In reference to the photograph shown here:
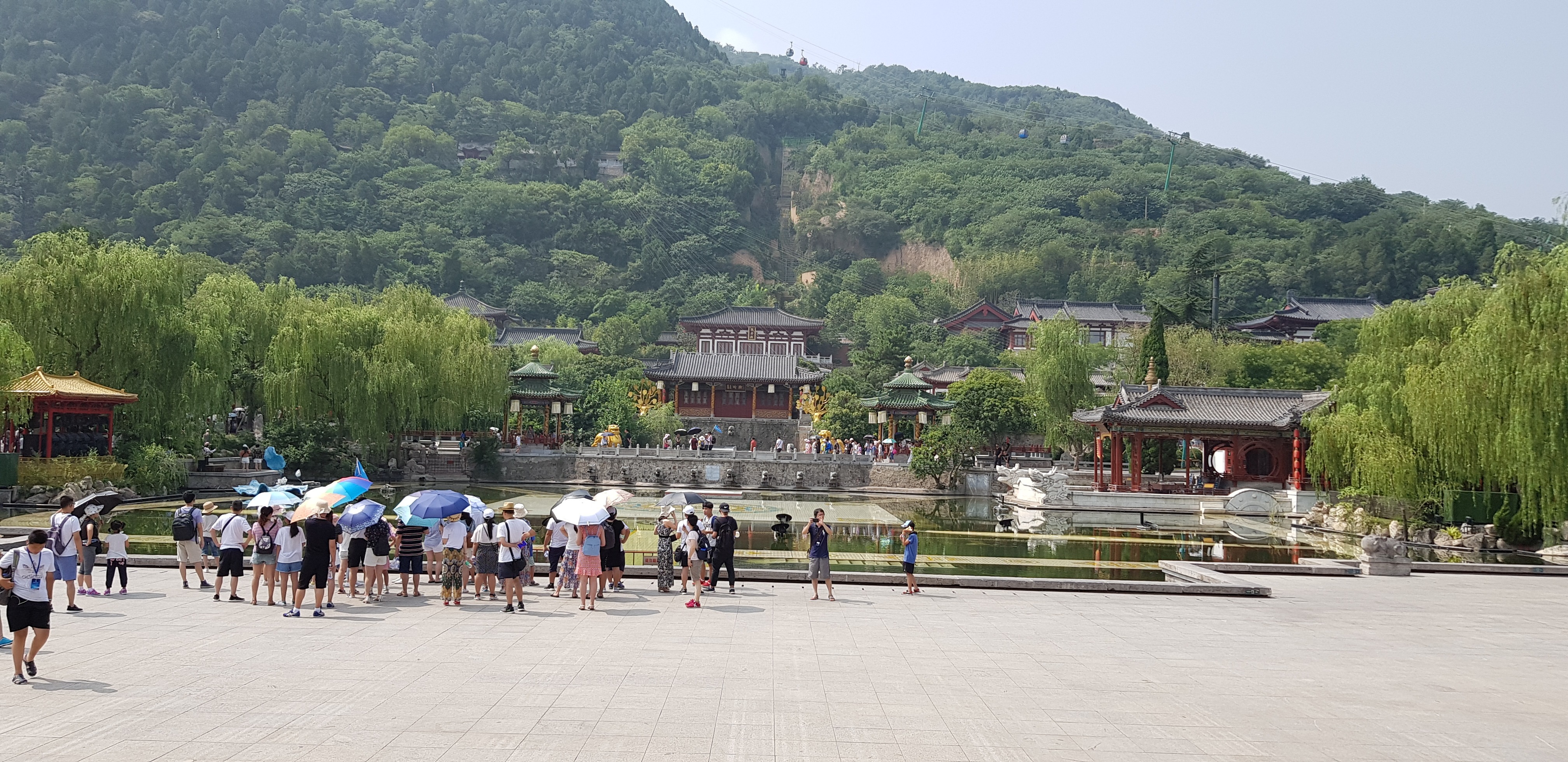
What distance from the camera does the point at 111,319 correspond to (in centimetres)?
3178

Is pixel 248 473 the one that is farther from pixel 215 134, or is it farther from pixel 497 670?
pixel 215 134

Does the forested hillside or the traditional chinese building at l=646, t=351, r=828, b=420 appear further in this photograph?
the forested hillside

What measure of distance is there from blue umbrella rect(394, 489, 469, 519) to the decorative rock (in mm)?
14503

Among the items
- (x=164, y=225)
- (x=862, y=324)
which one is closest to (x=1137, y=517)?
(x=862, y=324)

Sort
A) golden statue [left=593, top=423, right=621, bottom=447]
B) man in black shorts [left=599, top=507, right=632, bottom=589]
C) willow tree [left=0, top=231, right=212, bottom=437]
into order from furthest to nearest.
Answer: golden statue [left=593, top=423, right=621, bottom=447], willow tree [left=0, top=231, right=212, bottom=437], man in black shorts [left=599, top=507, right=632, bottom=589]

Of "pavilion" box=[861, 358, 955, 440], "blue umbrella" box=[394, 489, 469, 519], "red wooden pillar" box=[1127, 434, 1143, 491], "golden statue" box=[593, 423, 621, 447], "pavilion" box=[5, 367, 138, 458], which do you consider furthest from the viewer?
"pavilion" box=[861, 358, 955, 440]

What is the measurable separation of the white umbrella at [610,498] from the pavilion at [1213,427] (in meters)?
26.6

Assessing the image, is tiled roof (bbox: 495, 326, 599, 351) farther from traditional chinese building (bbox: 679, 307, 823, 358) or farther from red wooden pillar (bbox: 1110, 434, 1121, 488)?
red wooden pillar (bbox: 1110, 434, 1121, 488)

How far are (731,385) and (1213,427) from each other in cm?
2742

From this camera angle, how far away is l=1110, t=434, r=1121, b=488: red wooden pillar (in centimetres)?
3959

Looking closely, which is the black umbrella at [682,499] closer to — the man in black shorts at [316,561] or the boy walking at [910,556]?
the boy walking at [910,556]

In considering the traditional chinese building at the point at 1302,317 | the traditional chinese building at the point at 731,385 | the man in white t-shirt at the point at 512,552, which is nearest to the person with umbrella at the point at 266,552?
the man in white t-shirt at the point at 512,552

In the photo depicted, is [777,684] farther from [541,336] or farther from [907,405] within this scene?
[541,336]

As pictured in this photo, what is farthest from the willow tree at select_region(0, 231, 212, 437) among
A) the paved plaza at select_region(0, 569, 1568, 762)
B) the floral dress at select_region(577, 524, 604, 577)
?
the floral dress at select_region(577, 524, 604, 577)
